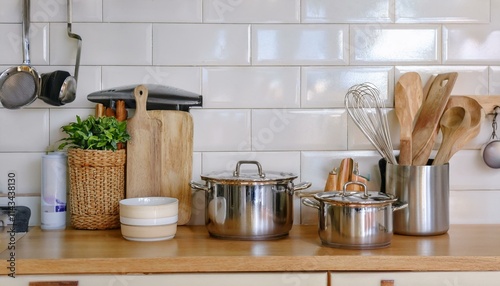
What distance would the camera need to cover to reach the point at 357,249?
4.25 ft

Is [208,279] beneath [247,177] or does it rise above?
beneath

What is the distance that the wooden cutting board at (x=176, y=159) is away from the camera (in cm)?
157

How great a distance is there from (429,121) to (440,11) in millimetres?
319

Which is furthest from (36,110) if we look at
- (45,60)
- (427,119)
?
(427,119)

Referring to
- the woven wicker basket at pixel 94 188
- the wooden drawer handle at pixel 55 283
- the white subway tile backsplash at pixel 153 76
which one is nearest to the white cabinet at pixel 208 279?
the wooden drawer handle at pixel 55 283

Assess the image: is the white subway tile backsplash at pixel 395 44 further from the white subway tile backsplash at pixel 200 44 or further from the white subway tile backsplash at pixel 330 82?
the white subway tile backsplash at pixel 200 44

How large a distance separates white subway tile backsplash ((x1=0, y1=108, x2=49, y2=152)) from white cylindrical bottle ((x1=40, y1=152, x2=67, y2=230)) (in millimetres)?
84

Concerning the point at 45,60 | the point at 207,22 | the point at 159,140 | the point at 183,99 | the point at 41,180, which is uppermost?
the point at 207,22

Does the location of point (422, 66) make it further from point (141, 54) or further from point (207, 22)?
point (141, 54)

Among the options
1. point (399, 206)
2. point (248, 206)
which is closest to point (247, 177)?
point (248, 206)

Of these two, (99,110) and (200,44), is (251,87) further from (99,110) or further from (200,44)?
(99,110)

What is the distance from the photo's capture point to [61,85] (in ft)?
4.98

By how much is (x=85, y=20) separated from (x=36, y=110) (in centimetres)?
27

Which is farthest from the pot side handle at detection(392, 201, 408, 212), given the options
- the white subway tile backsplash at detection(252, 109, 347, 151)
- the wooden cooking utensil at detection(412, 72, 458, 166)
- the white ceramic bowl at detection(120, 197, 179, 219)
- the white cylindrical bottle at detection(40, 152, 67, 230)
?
the white cylindrical bottle at detection(40, 152, 67, 230)
